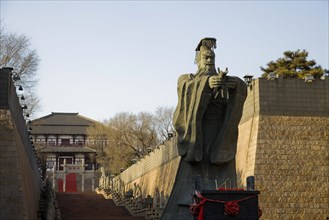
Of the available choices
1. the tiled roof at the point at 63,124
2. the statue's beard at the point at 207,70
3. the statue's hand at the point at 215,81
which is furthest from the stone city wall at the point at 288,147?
the tiled roof at the point at 63,124

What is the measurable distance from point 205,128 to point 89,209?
57.2ft

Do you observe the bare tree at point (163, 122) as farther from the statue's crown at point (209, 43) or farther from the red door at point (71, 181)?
the statue's crown at point (209, 43)

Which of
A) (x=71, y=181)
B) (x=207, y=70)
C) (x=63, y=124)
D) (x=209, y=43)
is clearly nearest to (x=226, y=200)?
(x=207, y=70)

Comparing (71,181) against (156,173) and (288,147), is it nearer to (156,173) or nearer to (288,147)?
(156,173)

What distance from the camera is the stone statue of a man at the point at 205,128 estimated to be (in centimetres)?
1042

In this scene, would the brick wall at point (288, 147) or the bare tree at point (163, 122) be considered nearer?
the brick wall at point (288, 147)

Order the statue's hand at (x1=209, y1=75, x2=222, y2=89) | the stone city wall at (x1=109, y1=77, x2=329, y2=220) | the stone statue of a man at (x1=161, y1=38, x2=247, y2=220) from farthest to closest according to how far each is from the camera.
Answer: the stone city wall at (x1=109, y1=77, x2=329, y2=220), the stone statue of a man at (x1=161, y1=38, x2=247, y2=220), the statue's hand at (x1=209, y1=75, x2=222, y2=89)

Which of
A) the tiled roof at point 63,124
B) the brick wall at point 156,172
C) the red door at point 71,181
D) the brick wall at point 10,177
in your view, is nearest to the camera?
the brick wall at point 10,177

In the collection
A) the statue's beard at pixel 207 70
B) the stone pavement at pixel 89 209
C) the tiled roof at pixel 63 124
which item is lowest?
the stone pavement at pixel 89 209

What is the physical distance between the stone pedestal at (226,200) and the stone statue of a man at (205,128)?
1788mm

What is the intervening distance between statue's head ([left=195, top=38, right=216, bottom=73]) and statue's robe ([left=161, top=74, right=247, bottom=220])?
0.93 feet

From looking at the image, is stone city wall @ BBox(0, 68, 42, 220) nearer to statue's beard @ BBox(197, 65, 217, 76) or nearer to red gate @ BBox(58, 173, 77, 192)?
statue's beard @ BBox(197, 65, 217, 76)

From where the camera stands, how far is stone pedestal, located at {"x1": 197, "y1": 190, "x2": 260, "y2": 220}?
8430mm

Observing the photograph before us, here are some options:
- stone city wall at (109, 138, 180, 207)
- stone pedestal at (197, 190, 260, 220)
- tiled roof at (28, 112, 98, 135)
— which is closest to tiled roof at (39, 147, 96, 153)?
tiled roof at (28, 112, 98, 135)
